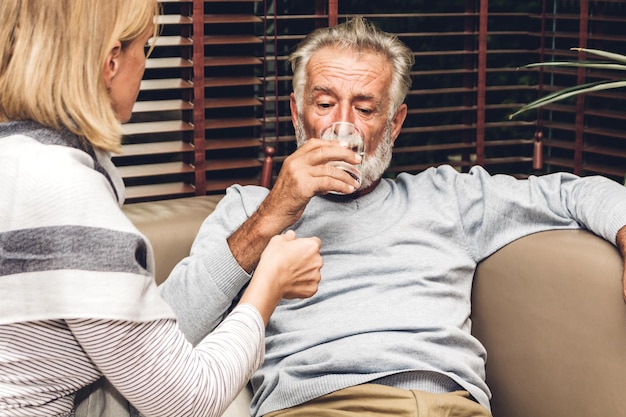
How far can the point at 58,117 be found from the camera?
4.22 feet

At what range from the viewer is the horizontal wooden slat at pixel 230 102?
2.45 m

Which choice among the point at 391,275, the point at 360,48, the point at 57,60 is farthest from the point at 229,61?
the point at 57,60

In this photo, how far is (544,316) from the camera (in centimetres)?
205

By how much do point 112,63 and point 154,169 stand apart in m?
1.11

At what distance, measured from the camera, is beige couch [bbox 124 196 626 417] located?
1.91m

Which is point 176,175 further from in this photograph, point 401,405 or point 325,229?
point 401,405

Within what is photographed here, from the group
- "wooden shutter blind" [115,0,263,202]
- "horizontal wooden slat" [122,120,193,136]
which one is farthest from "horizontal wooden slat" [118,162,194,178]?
"horizontal wooden slat" [122,120,193,136]

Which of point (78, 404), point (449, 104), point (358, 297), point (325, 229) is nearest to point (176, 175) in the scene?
point (325, 229)

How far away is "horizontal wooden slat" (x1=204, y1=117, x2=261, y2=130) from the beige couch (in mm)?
269

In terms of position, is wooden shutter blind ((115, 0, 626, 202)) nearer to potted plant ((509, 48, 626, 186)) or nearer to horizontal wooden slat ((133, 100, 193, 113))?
horizontal wooden slat ((133, 100, 193, 113))

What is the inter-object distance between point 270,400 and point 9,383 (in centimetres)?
79

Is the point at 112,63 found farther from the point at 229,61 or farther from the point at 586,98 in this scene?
the point at 586,98

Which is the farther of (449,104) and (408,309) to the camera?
(449,104)

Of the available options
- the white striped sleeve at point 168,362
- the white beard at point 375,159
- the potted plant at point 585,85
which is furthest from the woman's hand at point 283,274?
the potted plant at point 585,85
